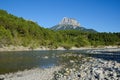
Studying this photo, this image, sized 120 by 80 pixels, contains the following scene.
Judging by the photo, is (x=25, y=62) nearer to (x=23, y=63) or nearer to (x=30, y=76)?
(x=23, y=63)

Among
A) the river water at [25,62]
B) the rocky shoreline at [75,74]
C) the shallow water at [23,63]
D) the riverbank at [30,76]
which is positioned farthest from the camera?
the river water at [25,62]

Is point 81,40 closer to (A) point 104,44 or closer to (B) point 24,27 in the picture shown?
(A) point 104,44

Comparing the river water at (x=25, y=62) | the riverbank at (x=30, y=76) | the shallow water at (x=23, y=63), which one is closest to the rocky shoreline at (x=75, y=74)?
the riverbank at (x=30, y=76)

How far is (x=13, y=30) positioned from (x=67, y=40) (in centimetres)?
4879

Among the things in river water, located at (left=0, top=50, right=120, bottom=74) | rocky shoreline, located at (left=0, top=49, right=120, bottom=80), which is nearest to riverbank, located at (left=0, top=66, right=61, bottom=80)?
rocky shoreline, located at (left=0, top=49, right=120, bottom=80)

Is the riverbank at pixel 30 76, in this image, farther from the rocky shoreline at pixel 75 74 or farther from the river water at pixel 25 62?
the river water at pixel 25 62

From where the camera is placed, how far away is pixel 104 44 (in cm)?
19375

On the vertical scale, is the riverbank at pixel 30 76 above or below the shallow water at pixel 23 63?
below

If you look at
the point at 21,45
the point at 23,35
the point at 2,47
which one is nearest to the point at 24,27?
the point at 23,35

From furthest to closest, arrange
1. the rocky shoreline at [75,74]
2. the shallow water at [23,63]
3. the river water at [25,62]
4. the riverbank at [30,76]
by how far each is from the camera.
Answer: the river water at [25,62] → the shallow water at [23,63] → the riverbank at [30,76] → the rocky shoreline at [75,74]

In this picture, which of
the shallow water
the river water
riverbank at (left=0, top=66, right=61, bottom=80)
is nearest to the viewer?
riverbank at (left=0, top=66, right=61, bottom=80)

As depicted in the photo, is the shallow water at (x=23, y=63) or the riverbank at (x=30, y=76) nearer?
the riverbank at (x=30, y=76)

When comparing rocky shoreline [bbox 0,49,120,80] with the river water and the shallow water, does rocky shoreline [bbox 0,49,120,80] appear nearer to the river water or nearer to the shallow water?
the river water

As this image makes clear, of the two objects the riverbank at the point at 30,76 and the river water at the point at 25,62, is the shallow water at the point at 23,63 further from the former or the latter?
the riverbank at the point at 30,76
